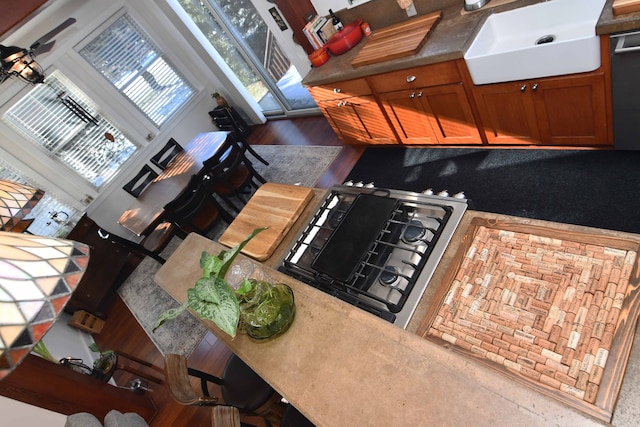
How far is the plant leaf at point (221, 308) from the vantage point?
0.94m

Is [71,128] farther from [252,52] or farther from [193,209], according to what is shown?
[252,52]

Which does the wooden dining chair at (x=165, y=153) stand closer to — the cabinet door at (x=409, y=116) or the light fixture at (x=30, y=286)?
the cabinet door at (x=409, y=116)

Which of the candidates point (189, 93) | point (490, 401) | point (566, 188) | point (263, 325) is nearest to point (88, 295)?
point (189, 93)

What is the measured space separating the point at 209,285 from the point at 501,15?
8.83ft

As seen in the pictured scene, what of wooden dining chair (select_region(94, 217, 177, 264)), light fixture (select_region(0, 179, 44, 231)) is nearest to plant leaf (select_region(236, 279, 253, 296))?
light fixture (select_region(0, 179, 44, 231))

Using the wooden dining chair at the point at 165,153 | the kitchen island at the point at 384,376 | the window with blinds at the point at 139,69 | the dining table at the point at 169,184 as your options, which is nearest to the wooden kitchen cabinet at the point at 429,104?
the kitchen island at the point at 384,376

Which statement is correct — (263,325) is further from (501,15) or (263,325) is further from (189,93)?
(189,93)

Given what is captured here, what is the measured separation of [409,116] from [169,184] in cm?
280

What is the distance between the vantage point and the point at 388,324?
110 centimetres

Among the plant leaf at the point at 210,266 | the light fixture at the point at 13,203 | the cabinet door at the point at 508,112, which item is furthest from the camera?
the cabinet door at the point at 508,112

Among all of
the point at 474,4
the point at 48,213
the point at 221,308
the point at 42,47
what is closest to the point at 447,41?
the point at 474,4

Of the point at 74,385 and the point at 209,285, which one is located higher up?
the point at 209,285

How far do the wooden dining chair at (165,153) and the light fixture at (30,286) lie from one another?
423cm

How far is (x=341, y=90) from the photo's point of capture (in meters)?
3.35
